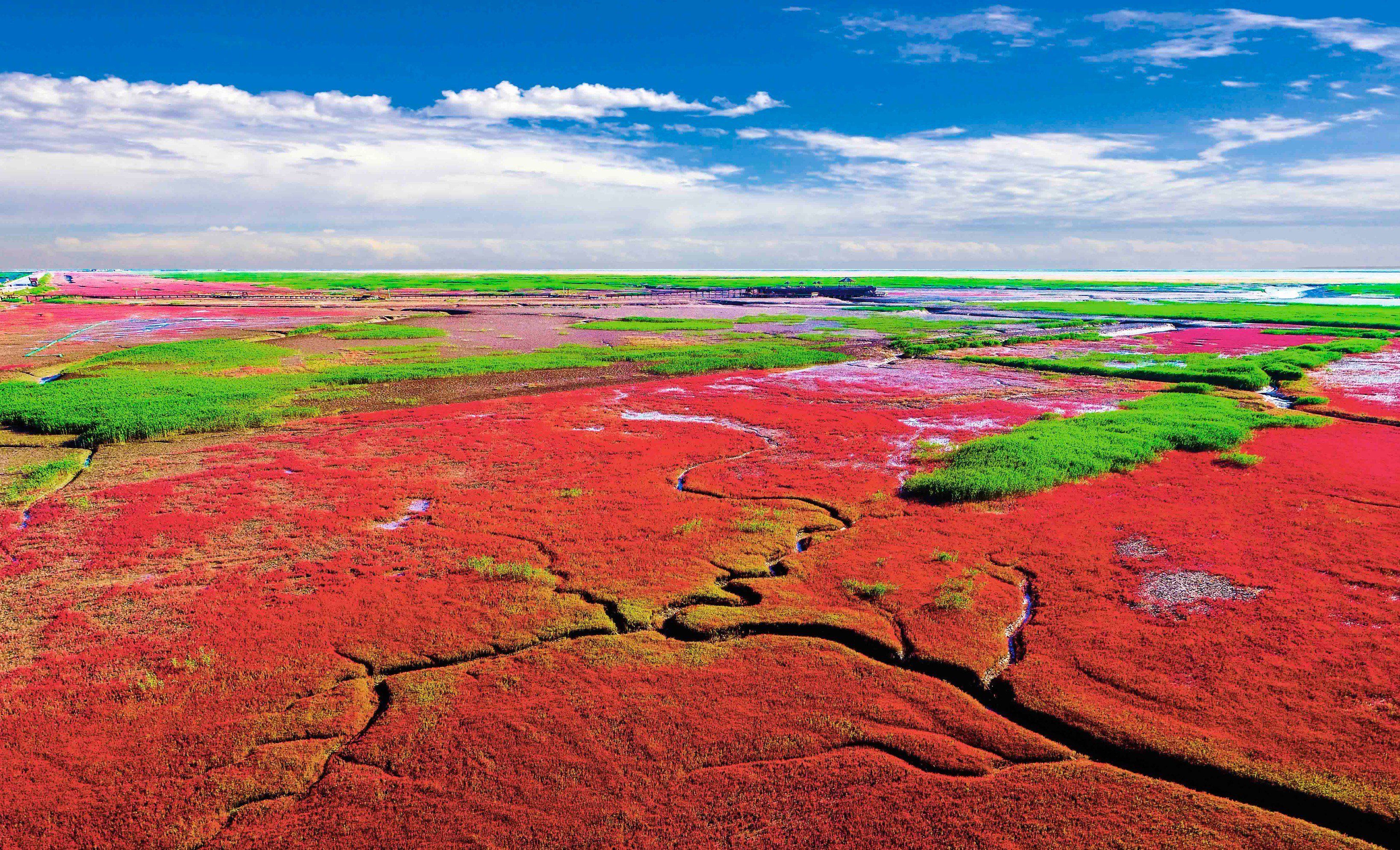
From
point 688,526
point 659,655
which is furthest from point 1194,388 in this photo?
point 659,655

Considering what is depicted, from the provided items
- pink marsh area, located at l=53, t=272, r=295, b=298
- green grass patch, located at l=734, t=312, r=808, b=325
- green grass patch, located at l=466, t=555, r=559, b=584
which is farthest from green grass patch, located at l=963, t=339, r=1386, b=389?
pink marsh area, located at l=53, t=272, r=295, b=298

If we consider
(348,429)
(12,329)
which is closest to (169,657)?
(348,429)

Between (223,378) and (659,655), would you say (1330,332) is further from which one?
(223,378)

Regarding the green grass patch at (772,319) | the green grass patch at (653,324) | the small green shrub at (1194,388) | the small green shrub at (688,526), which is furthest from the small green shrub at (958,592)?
the green grass patch at (772,319)

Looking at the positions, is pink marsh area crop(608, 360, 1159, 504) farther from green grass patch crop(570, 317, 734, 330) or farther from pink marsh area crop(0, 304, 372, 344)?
pink marsh area crop(0, 304, 372, 344)

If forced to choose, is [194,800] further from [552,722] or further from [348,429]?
[348,429]
